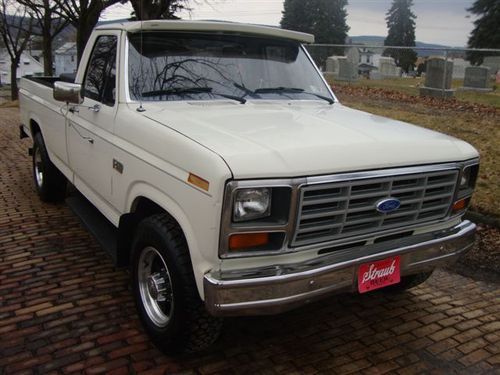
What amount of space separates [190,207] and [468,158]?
70.6 inches

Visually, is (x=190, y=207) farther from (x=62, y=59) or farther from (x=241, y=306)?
(x=62, y=59)

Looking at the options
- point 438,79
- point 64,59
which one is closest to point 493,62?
point 438,79

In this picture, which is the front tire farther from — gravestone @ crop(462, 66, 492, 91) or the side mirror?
gravestone @ crop(462, 66, 492, 91)

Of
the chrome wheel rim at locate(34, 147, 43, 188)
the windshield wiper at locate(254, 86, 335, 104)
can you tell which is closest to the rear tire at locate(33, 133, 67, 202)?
the chrome wheel rim at locate(34, 147, 43, 188)

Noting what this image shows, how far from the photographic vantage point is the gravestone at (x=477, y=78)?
18.0 meters

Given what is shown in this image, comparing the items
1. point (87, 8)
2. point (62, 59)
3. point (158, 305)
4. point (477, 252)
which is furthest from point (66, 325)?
point (62, 59)

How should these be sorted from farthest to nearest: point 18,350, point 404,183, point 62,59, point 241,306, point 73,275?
1. point 62,59
2. point 73,275
3. point 18,350
4. point 404,183
5. point 241,306

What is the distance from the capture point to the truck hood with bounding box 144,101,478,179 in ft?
8.31

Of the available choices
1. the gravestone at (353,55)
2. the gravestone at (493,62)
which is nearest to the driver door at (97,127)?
the gravestone at (353,55)

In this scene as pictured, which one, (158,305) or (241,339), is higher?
(158,305)

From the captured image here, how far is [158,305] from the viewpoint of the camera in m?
3.26

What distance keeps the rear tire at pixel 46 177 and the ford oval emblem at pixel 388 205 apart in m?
4.09

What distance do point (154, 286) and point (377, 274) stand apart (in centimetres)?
135

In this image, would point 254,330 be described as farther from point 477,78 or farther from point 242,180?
point 477,78
